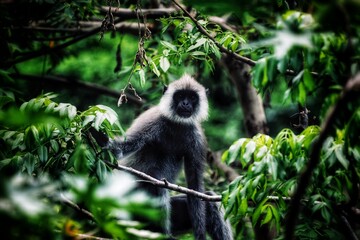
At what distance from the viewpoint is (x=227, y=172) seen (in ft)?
20.4

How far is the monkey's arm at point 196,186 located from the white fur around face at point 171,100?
1.54 feet

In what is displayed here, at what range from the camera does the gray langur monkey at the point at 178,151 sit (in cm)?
498

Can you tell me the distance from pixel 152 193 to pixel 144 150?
0.56 metres

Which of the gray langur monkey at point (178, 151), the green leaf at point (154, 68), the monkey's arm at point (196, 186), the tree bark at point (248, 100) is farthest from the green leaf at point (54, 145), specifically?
the tree bark at point (248, 100)

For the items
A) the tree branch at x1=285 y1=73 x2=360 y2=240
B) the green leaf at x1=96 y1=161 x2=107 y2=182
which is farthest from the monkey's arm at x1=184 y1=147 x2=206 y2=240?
the tree branch at x1=285 y1=73 x2=360 y2=240

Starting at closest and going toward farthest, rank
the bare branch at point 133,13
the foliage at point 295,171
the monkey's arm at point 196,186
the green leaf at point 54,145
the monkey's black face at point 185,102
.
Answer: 1. the foliage at point 295,171
2. the green leaf at point 54,145
3. the monkey's arm at point 196,186
4. the monkey's black face at point 185,102
5. the bare branch at point 133,13

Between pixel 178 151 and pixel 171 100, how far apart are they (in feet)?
2.18

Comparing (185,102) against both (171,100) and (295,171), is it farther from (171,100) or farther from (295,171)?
(295,171)

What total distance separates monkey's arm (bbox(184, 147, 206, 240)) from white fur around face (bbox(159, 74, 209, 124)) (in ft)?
1.54

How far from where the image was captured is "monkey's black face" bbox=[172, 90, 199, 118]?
522cm

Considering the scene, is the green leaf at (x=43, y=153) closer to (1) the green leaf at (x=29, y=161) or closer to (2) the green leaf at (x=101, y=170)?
(1) the green leaf at (x=29, y=161)

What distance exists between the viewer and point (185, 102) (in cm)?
526

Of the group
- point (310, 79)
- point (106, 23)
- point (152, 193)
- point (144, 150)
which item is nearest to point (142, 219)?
point (152, 193)

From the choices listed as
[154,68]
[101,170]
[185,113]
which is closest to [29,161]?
[101,170]
